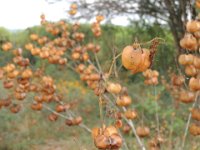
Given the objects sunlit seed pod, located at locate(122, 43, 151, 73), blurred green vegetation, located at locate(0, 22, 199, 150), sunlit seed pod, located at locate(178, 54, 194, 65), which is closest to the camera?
sunlit seed pod, located at locate(122, 43, 151, 73)

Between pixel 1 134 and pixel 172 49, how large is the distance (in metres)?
5.74

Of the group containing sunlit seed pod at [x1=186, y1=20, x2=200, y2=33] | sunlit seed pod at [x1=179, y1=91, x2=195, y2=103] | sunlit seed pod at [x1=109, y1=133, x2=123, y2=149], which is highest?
sunlit seed pod at [x1=186, y1=20, x2=200, y2=33]

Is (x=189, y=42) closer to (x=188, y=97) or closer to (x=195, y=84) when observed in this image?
(x=195, y=84)

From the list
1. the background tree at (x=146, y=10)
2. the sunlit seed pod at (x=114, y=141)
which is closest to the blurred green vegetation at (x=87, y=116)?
the background tree at (x=146, y=10)

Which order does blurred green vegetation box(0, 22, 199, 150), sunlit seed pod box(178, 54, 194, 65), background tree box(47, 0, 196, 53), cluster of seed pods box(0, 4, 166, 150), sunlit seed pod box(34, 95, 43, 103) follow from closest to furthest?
cluster of seed pods box(0, 4, 166, 150)
sunlit seed pod box(178, 54, 194, 65)
sunlit seed pod box(34, 95, 43, 103)
blurred green vegetation box(0, 22, 199, 150)
background tree box(47, 0, 196, 53)

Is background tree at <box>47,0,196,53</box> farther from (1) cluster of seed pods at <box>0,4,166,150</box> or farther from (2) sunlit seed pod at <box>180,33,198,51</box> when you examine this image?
(2) sunlit seed pod at <box>180,33,198,51</box>

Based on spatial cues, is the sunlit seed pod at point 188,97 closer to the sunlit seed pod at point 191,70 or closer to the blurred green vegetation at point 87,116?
the sunlit seed pod at point 191,70

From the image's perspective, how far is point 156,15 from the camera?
11.5 meters

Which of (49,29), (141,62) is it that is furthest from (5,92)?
(141,62)

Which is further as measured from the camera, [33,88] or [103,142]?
[33,88]

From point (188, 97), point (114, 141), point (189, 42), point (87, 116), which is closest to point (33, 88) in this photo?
point (188, 97)

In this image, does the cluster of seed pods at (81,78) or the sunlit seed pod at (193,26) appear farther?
the sunlit seed pod at (193,26)

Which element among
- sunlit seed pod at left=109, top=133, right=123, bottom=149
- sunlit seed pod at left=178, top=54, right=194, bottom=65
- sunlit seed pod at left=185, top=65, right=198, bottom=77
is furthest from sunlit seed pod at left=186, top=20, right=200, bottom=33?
sunlit seed pod at left=109, top=133, right=123, bottom=149

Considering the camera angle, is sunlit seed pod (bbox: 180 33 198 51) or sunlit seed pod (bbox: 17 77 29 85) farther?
sunlit seed pod (bbox: 17 77 29 85)
